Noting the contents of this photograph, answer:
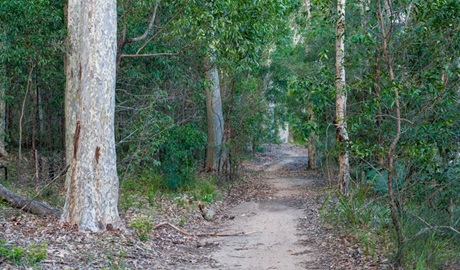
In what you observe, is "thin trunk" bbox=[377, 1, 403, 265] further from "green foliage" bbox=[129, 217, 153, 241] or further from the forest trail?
"green foliage" bbox=[129, 217, 153, 241]

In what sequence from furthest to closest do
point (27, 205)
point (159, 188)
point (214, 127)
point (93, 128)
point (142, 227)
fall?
point (214, 127) → point (159, 188) → point (27, 205) → point (142, 227) → point (93, 128)

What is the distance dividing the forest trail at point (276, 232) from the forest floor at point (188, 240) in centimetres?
2

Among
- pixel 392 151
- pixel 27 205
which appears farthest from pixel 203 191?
pixel 392 151

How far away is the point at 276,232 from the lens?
1299cm

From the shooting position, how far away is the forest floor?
28.9 ft

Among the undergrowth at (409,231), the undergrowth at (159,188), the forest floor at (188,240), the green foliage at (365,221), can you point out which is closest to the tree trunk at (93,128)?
the forest floor at (188,240)

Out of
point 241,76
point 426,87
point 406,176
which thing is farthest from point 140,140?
point 241,76

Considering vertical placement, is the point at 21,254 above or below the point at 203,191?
above

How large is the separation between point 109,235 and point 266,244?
124 inches

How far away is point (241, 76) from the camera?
24000mm

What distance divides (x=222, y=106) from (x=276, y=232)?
1139cm

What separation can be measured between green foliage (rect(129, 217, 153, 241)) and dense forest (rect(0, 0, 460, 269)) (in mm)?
430

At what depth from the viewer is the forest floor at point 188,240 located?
880 cm

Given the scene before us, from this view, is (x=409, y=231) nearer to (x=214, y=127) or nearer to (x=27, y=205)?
(x=27, y=205)
